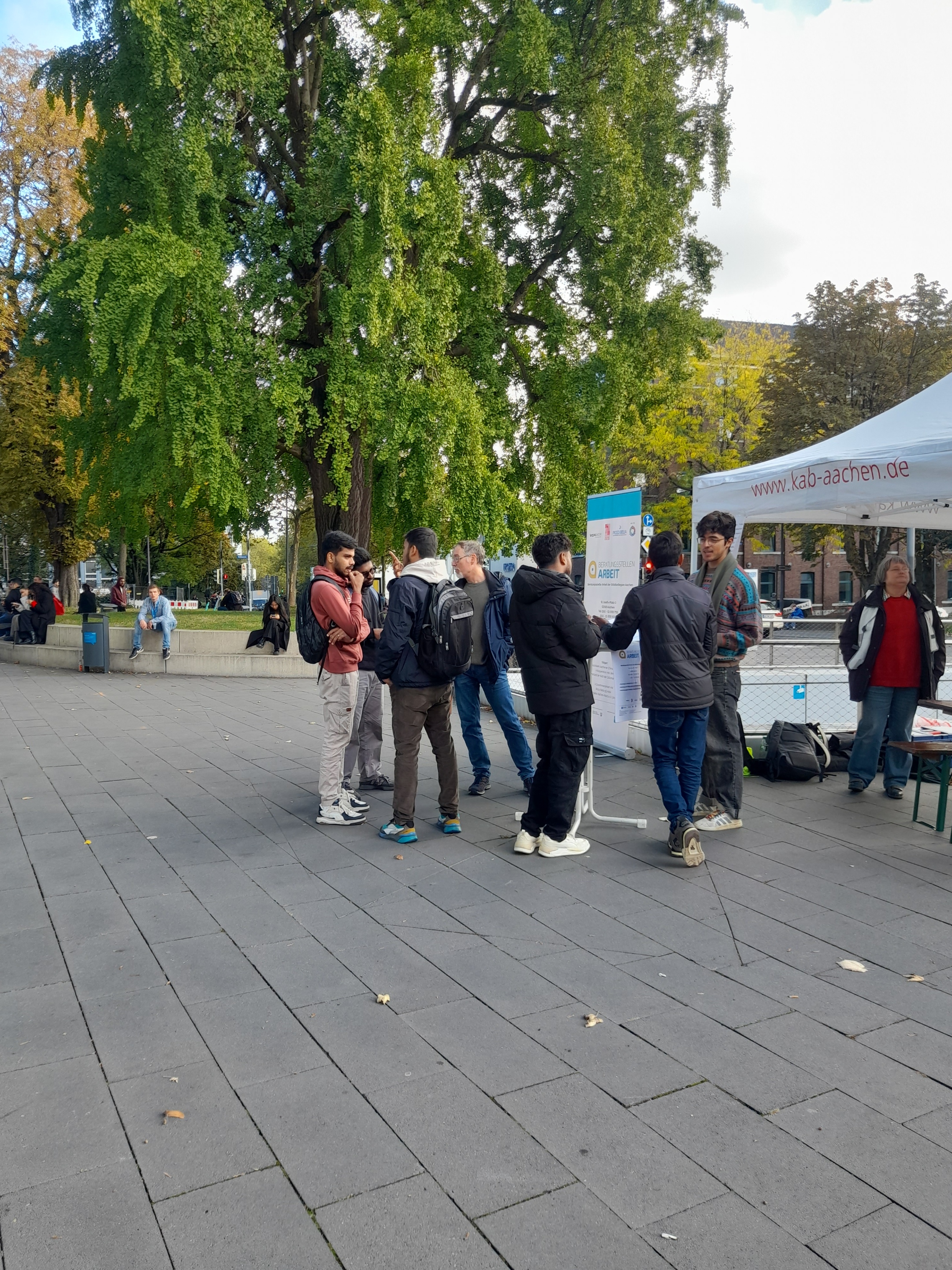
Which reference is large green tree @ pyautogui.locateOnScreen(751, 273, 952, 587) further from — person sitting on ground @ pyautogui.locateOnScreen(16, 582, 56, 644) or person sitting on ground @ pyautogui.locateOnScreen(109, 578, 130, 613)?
person sitting on ground @ pyautogui.locateOnScreen(109, 578, 130, 613)

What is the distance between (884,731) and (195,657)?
1390 centimetres

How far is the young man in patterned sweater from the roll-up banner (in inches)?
49.6

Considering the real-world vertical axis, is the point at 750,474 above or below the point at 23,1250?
above

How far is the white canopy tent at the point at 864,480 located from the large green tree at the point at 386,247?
5.89 m

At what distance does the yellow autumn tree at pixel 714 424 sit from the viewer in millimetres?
36406

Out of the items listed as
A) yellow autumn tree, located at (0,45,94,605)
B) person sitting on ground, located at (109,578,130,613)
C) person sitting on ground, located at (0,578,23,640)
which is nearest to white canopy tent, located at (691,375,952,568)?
person sitting on ground, located at (0,578,23,640)

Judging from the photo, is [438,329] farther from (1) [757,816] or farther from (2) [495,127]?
(1) [757,816]

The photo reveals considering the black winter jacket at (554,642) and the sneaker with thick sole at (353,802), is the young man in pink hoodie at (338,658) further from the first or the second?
the black winter jacket at (554,642)

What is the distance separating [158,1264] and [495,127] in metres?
16.6

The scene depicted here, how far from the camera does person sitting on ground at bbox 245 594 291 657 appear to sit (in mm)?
18141

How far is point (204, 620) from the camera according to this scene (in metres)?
22.1

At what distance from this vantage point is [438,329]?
1348 centimetres

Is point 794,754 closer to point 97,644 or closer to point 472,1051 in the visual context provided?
point 472,1051

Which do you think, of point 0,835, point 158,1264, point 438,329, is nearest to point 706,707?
point 158,1264
